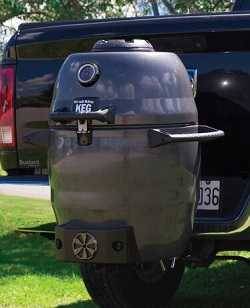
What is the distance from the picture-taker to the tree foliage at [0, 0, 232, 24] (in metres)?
14.4

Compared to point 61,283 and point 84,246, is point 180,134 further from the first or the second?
point 61,283

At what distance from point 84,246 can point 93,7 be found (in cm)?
1297

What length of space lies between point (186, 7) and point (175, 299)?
10453 millimetres

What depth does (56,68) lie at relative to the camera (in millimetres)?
4082

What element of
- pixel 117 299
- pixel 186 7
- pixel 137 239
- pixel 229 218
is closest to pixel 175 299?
pixel 117 299

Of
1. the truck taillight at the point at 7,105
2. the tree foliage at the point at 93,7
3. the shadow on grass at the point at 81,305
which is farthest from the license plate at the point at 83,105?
the tree foliage at the point at 93,7

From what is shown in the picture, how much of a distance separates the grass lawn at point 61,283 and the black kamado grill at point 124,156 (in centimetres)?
115

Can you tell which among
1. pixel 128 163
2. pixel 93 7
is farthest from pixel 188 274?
pixel 93 7

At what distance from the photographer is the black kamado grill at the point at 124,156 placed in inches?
124

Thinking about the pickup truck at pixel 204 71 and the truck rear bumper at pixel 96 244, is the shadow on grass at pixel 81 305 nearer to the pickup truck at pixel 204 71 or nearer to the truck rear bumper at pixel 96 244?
the pickup truck at pixel 204 71

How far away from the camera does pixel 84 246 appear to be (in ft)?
10.6

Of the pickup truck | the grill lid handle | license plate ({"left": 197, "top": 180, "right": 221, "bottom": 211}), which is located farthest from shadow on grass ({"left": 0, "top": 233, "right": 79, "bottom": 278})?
the grill lid handle

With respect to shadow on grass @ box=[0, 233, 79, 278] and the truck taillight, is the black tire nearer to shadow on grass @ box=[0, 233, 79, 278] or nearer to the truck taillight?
the truck taillight

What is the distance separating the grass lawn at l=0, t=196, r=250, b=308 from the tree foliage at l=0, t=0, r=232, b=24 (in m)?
8.37
